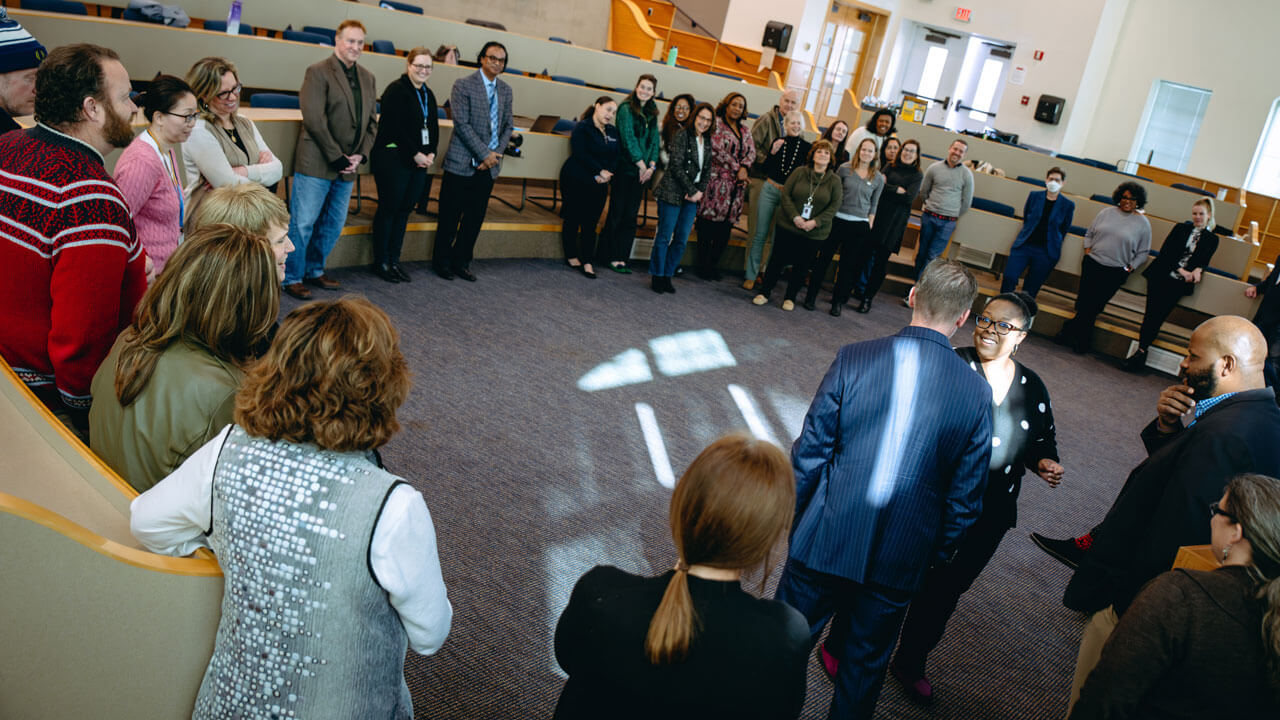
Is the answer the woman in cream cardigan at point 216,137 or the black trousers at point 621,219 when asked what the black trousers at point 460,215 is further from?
the woman in cream cardigan at point 216,137

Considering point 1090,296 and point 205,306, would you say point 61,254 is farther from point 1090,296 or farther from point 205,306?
point 1090,296

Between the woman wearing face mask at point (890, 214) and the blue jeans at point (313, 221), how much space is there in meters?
3.85

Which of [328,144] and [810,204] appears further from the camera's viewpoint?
[810,204]

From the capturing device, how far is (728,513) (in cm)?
123

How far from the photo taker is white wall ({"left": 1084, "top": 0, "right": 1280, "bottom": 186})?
1212 cm

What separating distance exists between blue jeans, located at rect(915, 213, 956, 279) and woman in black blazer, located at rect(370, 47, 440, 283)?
4422 mm

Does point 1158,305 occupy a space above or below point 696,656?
above

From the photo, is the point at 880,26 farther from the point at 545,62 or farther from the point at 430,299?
the point at 430,299

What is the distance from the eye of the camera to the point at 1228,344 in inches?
94.2

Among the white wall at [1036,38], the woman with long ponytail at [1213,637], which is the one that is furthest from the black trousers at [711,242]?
the white wall at [1036,38]

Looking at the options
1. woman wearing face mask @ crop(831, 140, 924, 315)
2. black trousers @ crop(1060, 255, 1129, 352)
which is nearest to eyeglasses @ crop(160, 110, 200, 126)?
woman wearing face mask @ crop(831, 140, 924, 315)

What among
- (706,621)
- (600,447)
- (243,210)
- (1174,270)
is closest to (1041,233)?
(1174,270)

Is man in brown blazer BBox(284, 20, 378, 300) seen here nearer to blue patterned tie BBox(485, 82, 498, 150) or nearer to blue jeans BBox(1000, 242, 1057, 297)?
blue patterned tie BBox(485, 82, 498, 150)

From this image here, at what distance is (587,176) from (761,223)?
63.0 inches
